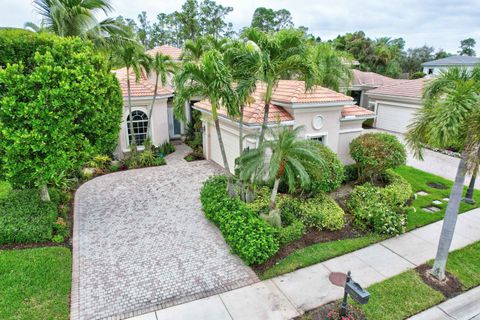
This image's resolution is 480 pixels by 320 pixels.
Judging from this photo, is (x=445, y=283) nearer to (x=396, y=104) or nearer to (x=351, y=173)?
(x=351, y=173)

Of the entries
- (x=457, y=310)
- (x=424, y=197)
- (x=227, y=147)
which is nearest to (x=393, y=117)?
(x=424, y=197)

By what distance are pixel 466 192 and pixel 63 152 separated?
15.9 meters

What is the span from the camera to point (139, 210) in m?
11.9

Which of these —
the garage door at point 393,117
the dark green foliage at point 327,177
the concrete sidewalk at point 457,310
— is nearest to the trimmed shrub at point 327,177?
the dark green foliage at point 327,177

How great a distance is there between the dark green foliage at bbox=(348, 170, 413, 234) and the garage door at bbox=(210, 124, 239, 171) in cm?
592

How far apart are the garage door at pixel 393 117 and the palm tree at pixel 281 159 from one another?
17.2m

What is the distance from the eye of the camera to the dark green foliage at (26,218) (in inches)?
370

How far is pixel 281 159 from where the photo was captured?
924 cm

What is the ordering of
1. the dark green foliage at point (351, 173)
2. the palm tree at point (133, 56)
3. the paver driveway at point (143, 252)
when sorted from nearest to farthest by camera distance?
1. the paver driveway at point (143, 252)
2. the palm tree at point (133, 56)
3. the dark green foliage at point (351, 173)

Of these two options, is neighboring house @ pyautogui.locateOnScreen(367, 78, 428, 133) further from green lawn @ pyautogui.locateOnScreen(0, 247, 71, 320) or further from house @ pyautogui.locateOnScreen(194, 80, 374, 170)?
green lawn @ pyautogui.locateOnScreen(0, 247, 71, 320)

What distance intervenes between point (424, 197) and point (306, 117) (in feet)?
20.1

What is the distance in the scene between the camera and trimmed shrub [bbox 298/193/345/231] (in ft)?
34.1

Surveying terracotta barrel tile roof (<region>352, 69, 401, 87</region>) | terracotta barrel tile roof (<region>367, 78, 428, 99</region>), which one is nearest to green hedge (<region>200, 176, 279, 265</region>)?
terracotta barrel tile roof (<region>367, 78, 428, 99</region>)

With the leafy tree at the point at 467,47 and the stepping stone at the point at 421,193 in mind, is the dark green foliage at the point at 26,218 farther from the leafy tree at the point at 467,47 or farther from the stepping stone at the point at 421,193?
the leafy tree at the point at 467,47
